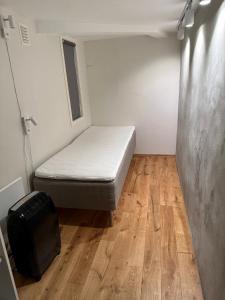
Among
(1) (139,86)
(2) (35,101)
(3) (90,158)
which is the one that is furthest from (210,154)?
(1) (139,86)

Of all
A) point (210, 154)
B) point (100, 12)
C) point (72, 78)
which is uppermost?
point (100, 12)

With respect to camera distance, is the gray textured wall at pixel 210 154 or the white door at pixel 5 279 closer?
the gray textured wall at pixel 210 154

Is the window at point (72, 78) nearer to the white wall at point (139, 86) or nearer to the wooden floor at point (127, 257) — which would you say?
the white wall at point (139, 86)

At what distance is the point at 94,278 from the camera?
5.56 feet

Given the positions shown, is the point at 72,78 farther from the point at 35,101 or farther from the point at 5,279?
the point at 5,279

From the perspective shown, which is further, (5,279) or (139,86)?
(139,86)

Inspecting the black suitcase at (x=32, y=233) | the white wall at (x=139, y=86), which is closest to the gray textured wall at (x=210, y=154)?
the black suitcase at (x=32, y=233)

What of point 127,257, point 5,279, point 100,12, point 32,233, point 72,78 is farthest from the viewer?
point 72,78

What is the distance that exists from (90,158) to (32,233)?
1135 mm

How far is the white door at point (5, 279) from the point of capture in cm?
129

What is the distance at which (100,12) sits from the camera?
208cm

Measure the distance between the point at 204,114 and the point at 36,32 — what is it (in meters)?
1.93

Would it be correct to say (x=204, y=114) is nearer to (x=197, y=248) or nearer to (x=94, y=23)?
(x=197, y=248)

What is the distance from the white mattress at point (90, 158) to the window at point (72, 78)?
437mm
